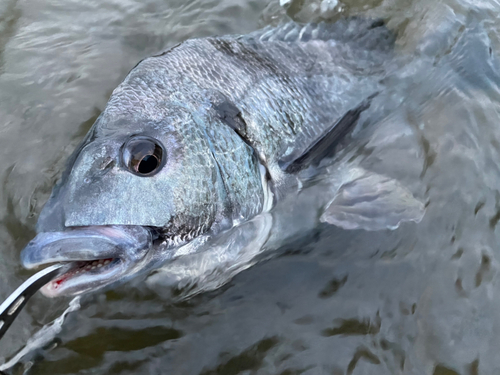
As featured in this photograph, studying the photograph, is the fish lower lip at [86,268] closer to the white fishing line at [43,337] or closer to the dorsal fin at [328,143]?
the white fishing line at [43,337]

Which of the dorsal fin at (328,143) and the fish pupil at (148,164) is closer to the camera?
the fish pupil at (148,164)

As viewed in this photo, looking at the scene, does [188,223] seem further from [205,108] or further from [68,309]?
Answer: [68,309]

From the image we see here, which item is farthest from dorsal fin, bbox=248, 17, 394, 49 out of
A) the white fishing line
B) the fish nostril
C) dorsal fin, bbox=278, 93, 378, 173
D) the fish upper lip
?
the white fishing line

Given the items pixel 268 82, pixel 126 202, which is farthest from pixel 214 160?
pixel 268 82

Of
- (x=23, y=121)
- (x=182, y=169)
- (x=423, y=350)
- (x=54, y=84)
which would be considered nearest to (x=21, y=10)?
(x=54, y=84)

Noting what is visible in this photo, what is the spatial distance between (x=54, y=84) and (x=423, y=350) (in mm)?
3166

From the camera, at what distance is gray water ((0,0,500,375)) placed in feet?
6.16

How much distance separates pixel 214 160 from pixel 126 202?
508mm

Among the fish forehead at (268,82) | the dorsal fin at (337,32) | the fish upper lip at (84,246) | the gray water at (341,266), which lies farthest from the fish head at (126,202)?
the dorsal fin at (337,32)

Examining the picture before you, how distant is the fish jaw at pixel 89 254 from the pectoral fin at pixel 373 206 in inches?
46.4

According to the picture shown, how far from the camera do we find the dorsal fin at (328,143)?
240 centimetres

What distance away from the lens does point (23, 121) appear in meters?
2.85

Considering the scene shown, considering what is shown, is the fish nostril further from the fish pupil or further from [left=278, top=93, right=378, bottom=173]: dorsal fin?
[left=278, top=93, right=378, bottom=173]: dorsal fin

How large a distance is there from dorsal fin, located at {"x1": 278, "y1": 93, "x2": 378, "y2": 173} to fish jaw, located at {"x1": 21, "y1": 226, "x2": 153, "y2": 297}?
1047 mm
